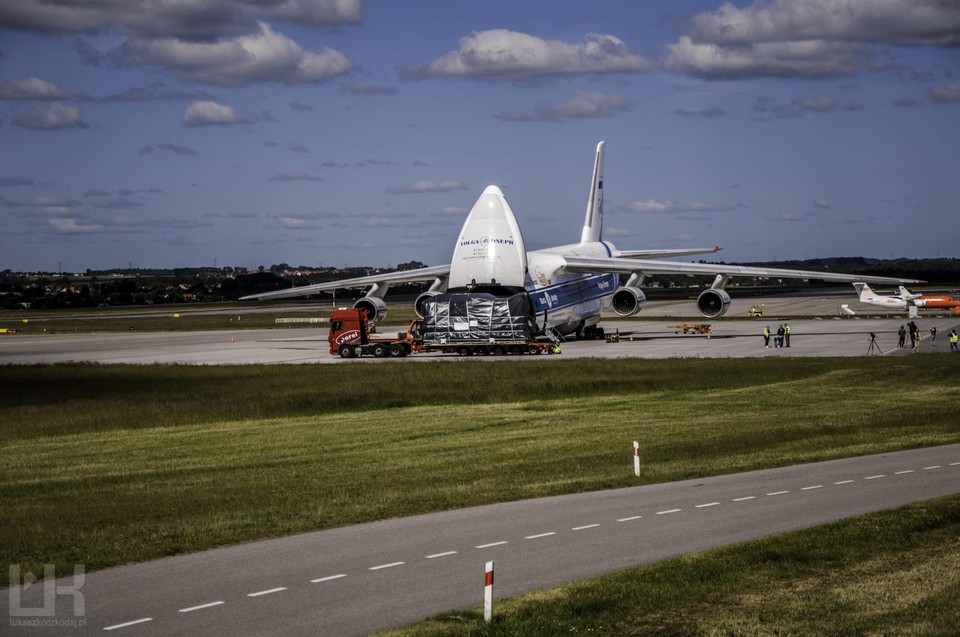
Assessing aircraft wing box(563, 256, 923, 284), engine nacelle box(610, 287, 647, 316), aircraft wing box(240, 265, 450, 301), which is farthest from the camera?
engine nacelle box(610, 287, 647, 316)

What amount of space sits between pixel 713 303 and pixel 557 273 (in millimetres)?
9176

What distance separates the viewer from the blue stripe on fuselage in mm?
57250

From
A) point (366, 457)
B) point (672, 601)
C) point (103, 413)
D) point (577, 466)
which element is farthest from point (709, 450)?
point (103, 413)

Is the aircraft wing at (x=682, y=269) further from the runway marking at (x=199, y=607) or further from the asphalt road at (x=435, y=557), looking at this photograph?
the runway marking at (x=199, y=607)

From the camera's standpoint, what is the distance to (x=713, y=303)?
6181cm

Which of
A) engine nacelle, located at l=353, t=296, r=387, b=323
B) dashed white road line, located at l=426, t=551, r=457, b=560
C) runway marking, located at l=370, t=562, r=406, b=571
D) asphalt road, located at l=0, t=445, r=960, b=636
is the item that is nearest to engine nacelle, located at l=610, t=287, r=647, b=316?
engine nacelle, located at l=353, t=296, r=387, b=323

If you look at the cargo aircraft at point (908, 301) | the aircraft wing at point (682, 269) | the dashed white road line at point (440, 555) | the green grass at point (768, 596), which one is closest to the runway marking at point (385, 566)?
the dashed white road line at point (440, 555)

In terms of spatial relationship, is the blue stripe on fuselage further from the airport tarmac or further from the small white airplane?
the airport tarmac

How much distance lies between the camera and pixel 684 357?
51.6m

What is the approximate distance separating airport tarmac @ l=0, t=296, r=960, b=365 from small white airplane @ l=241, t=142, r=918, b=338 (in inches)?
85.4

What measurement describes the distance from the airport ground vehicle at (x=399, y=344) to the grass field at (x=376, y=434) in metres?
6.38

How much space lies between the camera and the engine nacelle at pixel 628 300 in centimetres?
6397

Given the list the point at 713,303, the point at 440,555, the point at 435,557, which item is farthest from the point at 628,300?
the point at 435,557

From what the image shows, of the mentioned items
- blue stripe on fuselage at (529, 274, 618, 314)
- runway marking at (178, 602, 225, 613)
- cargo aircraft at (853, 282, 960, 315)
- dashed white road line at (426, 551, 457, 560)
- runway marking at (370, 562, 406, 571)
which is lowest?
dashed white road line at (426, 551, 457, 560)
